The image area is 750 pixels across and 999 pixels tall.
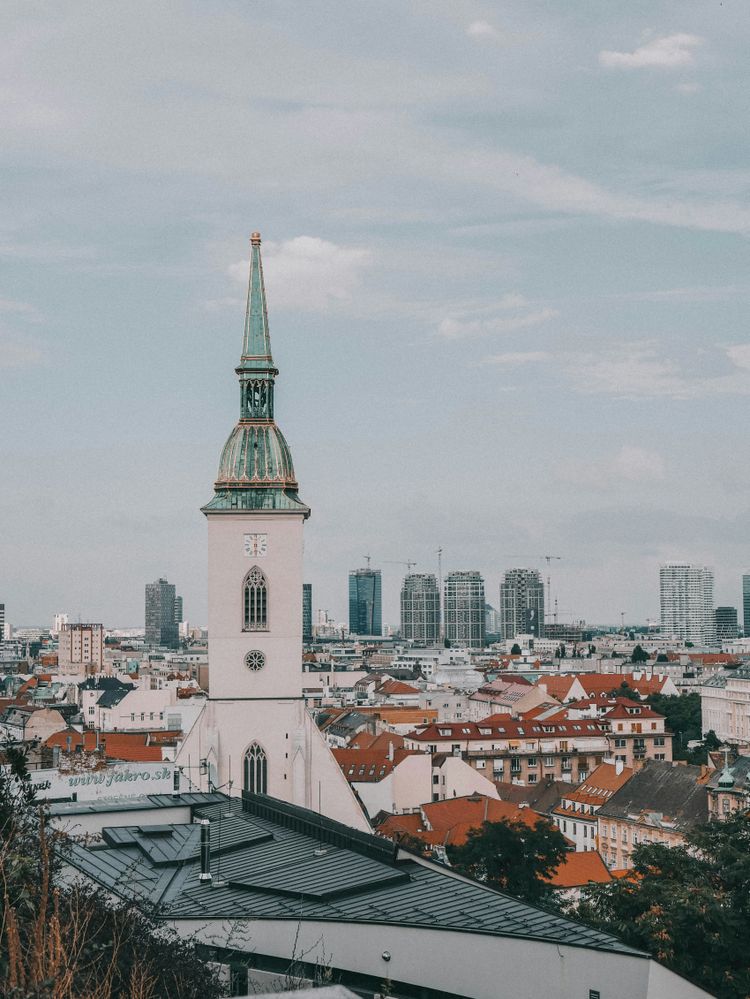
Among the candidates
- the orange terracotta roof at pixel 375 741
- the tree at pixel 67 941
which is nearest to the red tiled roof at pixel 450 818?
the orange terracotta roof at pixel 375 741

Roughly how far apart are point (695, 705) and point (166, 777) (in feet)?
348

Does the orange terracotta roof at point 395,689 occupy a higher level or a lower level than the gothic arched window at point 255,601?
lower

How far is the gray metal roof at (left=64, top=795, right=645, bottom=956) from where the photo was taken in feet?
83.4

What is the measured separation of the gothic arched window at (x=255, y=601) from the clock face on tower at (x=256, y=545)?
43 centimetres

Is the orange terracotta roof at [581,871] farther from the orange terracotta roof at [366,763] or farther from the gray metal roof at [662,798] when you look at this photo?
the orange terracotta roof at [366,763]

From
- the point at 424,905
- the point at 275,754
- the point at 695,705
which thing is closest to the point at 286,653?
the point at 275,754

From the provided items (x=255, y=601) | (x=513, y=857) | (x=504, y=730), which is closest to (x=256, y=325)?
(x=255, y=601)

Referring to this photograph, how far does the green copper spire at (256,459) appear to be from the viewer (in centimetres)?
4819

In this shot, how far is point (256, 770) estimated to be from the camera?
47344 mm

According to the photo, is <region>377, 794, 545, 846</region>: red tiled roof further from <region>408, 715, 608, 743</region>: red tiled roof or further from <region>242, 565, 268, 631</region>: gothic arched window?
<region>408, 715, 608, 743</region>: red tiled roof

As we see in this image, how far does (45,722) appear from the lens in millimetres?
102812

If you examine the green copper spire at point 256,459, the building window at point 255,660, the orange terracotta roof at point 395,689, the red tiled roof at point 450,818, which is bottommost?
the red tiled roof at point 450,818

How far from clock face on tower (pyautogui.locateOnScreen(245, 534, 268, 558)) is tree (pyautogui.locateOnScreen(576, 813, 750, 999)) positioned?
1674cm

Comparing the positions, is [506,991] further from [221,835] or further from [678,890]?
[221,835]
